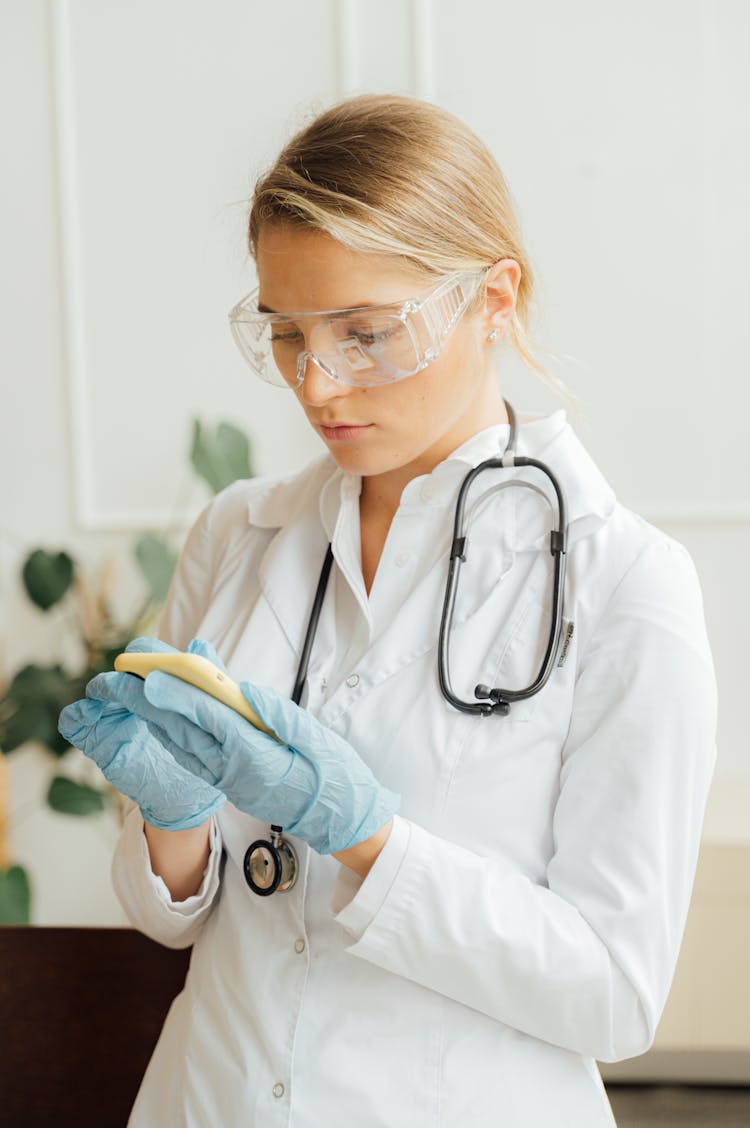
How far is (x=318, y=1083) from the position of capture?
1.09m

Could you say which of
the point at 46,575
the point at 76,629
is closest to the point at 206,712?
the point at 46,575

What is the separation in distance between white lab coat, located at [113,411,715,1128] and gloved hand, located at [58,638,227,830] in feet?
Result: 0.33

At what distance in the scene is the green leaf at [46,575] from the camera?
2.92 m

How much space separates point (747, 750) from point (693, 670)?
195 centimetres

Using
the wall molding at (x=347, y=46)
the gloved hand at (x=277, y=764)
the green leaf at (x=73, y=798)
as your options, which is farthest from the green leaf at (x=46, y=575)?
the gloved hand at (x=277, y=764)

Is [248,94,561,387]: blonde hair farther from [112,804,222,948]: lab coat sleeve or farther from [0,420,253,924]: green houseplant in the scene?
[0,420,253,924]: green houseplant

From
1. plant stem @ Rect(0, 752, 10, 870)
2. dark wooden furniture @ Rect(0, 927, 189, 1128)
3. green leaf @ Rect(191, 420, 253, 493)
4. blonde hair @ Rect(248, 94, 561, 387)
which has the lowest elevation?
plant stem @ Rect(0, 752, 10, 870)

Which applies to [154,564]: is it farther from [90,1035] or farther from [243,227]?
[90,1035]

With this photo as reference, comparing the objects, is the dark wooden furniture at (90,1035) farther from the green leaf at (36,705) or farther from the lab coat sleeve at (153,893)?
the green leaf at (36,705)

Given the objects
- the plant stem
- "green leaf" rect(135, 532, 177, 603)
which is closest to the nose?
"green leaf" rect(135, 532, 177, 603)

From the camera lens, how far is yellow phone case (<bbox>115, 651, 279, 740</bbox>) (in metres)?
0.99

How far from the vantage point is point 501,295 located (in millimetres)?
1219

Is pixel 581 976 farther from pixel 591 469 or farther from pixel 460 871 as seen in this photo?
pixel 591 469

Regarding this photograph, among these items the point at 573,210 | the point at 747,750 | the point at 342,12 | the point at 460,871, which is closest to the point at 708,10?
the point at 573,210
